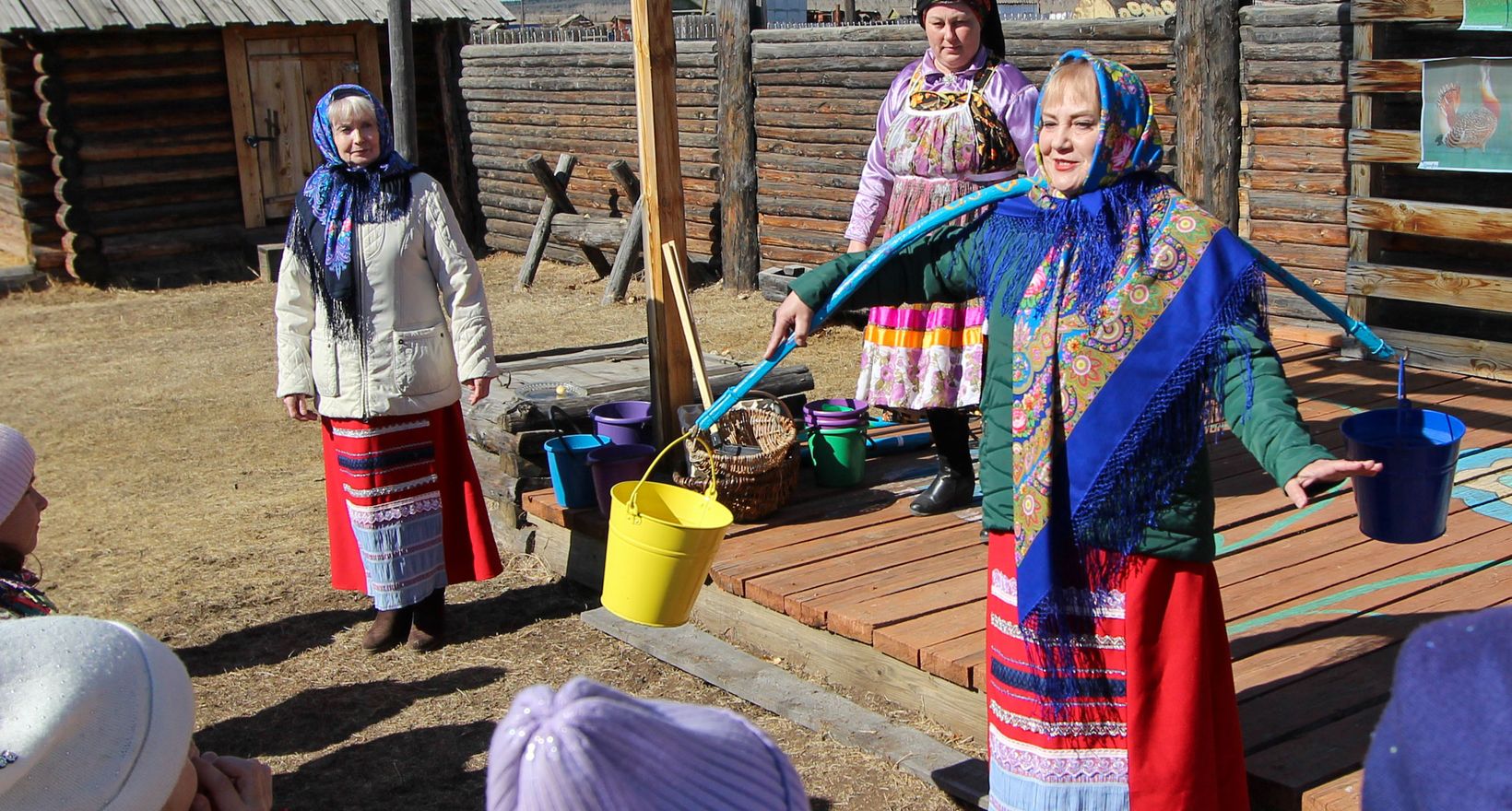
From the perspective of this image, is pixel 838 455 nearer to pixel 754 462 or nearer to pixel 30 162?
pixel 754 462

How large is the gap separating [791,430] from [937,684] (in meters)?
1.39

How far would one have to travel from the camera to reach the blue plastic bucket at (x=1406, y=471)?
2.92 meters

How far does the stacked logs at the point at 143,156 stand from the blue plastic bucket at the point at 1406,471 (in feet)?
42.5

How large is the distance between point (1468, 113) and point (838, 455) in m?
3.45

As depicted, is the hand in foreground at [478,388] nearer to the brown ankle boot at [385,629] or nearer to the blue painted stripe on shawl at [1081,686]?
the brown ankle boot at [385,629]

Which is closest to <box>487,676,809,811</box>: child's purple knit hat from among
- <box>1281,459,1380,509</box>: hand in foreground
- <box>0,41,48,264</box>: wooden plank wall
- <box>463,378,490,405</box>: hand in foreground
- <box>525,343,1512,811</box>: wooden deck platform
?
<box>1281,459,1380,509</box>: hand in foreground

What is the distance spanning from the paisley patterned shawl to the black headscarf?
1.73m

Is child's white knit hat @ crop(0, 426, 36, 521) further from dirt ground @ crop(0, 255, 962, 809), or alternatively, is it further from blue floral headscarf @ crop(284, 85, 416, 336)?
blue floral headscarf @ crop(284, 85, 416, 336)

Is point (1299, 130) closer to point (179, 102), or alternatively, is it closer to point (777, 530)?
point (777, 530)

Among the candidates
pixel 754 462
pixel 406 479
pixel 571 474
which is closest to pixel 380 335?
pixel 406 479

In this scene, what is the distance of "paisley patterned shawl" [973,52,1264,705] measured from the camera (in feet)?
8.82

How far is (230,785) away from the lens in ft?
6.81

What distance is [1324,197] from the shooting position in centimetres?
767

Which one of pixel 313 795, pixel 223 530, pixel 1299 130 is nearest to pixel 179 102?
pixel 223 530
